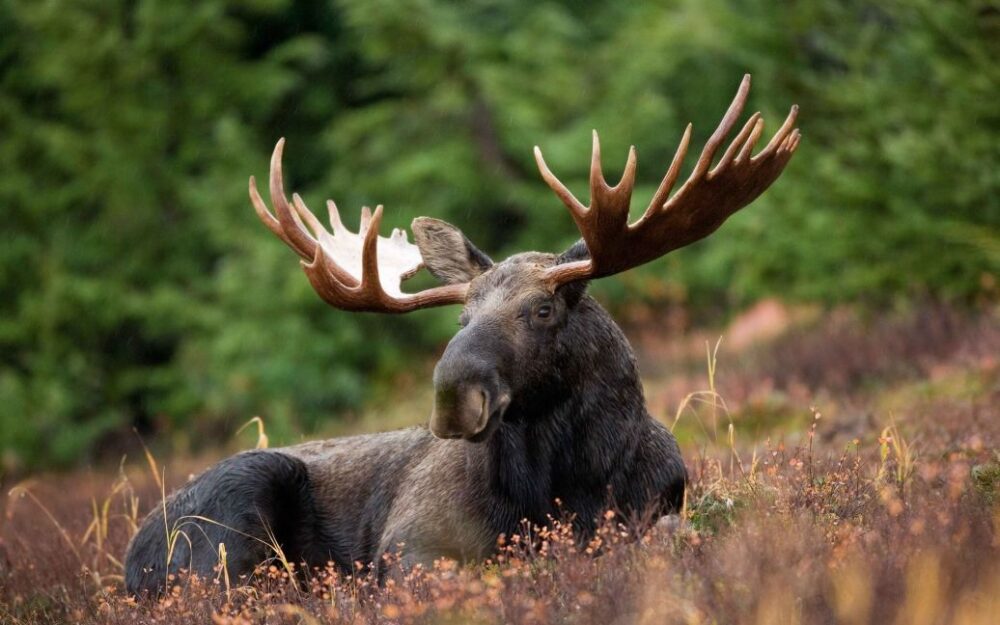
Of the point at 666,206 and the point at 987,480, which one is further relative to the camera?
the point at 666,206

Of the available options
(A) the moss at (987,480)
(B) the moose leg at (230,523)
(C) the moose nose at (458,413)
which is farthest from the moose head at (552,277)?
(A) the moss at (987,480)

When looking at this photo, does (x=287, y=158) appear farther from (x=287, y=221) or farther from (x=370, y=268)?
(x=370, y=268)

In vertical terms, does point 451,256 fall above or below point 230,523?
above

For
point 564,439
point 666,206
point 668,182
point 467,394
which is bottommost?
point 564,439

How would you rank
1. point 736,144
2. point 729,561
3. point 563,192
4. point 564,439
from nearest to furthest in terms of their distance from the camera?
1. point 729,561
2. point 736,144
3. point 563,192
4. point 564,439

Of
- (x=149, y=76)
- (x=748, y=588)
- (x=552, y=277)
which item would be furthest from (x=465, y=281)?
(x=149, y=76)

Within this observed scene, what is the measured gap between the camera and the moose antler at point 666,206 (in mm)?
5051

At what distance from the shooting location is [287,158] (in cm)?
2212

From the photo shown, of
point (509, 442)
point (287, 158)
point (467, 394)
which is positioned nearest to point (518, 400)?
point (509, 442)

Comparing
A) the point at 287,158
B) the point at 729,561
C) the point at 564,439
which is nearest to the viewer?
the point at 729,561

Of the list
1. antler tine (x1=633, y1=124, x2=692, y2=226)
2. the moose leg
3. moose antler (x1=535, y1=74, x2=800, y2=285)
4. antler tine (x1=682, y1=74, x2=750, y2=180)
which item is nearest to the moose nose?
moose antler (x1=535, y1=74, x2=800, y2=285)

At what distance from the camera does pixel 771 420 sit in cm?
1074

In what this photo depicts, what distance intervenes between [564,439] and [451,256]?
3.50 feet

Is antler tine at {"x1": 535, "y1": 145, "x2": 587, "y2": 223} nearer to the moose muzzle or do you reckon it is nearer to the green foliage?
the moose muzzle
